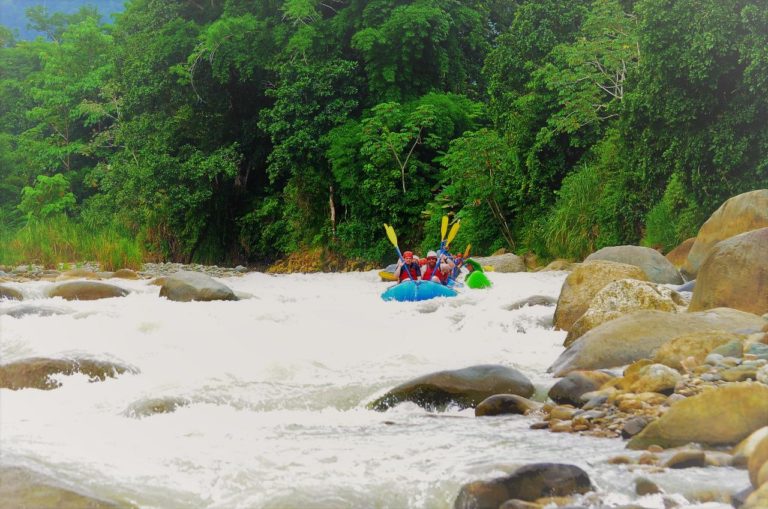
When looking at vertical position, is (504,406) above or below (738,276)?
below

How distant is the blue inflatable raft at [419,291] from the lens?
11.1 m

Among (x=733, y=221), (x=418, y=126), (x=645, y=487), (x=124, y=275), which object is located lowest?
(x=124, y=275)

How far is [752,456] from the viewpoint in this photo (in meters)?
3.41

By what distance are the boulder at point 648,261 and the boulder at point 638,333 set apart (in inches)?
151

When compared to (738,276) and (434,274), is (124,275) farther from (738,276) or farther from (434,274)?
(738,276)

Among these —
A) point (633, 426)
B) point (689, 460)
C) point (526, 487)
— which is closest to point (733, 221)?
point (633, 426)

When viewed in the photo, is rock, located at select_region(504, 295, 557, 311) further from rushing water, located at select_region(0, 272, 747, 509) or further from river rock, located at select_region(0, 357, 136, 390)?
river rock, located at select_region(0, 357, 136, 390)

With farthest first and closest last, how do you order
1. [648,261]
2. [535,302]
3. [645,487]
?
[648,261], [535,302], [645,487]

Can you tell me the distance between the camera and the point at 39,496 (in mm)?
3465

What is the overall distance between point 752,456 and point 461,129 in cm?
1759

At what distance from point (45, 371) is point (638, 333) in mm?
4175

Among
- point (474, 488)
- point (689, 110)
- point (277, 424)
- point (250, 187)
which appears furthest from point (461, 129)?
point (474, 488)

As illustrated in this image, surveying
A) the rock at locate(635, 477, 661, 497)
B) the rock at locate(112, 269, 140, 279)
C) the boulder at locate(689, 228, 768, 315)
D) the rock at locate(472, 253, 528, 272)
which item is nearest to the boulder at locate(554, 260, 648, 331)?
the boulder at locate(689, 228, 768, 315)

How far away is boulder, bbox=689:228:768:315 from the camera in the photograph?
6.79m
